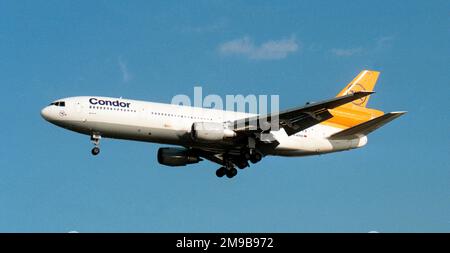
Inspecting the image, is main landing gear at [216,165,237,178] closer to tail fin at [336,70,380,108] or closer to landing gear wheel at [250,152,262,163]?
landing gear wheel at [250,152,262,163]

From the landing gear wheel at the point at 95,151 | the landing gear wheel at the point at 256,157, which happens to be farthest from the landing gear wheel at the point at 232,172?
the landing gear wheel at the point at 95,151

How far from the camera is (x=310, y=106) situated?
172ft

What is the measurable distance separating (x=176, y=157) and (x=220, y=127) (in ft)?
25.2

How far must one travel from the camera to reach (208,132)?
53.4 m

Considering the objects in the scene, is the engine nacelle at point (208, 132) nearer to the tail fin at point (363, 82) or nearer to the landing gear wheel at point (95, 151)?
the landing gear wheel at point (95, 151)

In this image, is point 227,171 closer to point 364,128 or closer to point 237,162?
point 237,162

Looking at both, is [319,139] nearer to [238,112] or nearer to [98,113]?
[238,112]

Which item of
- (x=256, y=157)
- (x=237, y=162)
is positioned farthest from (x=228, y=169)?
(x=256, y=157)

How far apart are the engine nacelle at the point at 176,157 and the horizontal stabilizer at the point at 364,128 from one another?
37.1 feet

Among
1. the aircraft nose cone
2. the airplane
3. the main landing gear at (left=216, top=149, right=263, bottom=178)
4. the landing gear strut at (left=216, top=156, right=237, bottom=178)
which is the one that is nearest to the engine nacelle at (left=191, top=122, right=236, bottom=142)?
the airplane

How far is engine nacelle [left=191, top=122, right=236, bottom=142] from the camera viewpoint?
5319cm

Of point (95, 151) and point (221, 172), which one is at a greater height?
point (95, 151)
